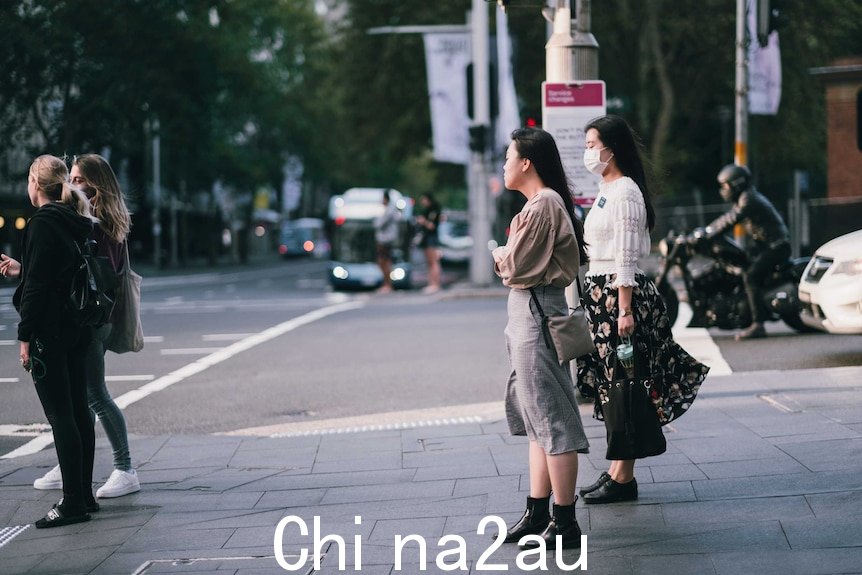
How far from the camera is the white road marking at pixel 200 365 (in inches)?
339

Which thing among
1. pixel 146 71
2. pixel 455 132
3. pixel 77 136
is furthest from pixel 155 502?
pixel 146 71

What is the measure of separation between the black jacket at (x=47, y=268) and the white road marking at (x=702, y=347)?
5.44 meters

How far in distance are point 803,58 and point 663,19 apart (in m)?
3.91

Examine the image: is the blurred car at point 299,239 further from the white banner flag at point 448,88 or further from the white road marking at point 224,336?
the white road marking at point 224,336

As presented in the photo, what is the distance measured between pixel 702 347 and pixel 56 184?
309 inches

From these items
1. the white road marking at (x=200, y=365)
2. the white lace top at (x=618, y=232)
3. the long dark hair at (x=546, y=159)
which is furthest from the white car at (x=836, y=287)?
the white road marking at (x=200, y=365)

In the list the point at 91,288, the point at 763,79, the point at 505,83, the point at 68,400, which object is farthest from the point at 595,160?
the point at 505,83

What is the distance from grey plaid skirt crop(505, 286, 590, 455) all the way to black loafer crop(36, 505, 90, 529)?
2379 millimetres

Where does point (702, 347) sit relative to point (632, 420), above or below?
below

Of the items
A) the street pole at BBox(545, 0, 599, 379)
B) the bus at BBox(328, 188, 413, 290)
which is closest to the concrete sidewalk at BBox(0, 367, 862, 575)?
the street pole at BBox(545, 0, 599, 379)

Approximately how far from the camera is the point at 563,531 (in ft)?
16.6

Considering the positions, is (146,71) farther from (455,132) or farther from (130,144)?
(455,132)

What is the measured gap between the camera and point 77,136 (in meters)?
30.8

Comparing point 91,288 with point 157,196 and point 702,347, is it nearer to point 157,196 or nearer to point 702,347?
point 702,347
